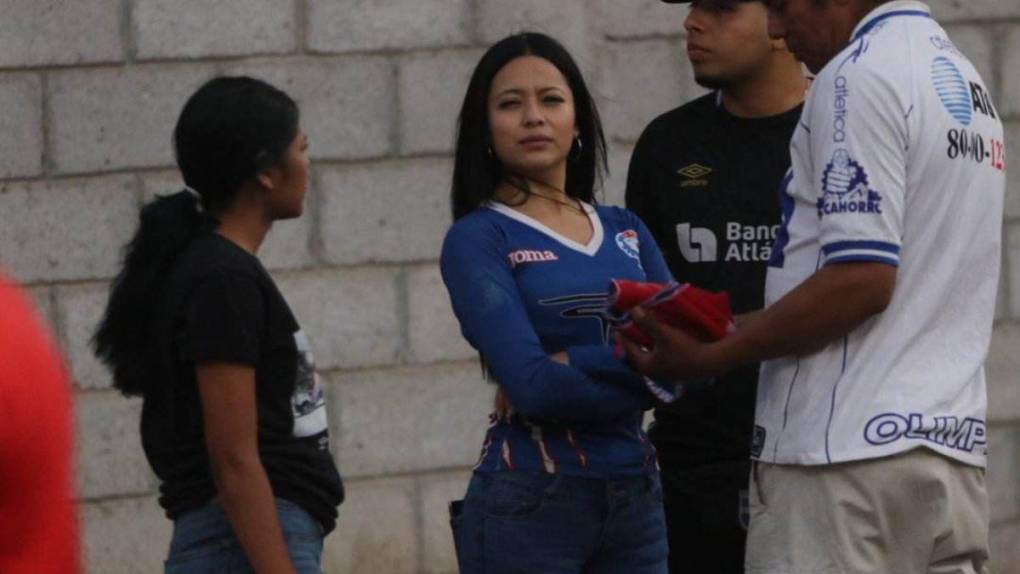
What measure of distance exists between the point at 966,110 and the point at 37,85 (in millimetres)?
3186

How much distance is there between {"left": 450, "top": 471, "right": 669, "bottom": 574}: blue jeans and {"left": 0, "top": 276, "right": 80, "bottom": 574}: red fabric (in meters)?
1.60

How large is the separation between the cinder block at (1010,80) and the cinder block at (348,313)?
1.90 m

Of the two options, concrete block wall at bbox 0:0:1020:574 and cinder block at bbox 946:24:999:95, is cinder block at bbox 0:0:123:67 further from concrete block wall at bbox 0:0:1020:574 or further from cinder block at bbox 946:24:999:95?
cinder block at bbox 946:24:999:95

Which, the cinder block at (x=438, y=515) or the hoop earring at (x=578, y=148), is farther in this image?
the cinder block at (x=438, y=515)

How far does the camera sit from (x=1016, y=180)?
6555 mm

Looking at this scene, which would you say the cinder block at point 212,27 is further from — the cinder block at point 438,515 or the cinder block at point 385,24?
the cinder block at point 438,515

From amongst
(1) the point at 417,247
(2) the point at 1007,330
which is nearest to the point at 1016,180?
(2) the point at 1007,330

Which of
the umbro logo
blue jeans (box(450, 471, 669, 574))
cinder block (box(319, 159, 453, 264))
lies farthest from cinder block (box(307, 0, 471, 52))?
blue jeans (box(450, 471, 669, 574))

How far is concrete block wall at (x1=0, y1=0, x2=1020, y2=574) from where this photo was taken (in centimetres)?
596

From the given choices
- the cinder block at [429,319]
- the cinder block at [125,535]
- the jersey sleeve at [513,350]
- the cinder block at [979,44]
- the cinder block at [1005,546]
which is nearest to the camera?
the jersey sleeve at [513,350]

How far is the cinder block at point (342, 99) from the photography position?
19.9 feet

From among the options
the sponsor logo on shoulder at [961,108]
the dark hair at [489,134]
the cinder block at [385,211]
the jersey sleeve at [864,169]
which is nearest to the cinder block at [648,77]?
the cinder block at [385,211]

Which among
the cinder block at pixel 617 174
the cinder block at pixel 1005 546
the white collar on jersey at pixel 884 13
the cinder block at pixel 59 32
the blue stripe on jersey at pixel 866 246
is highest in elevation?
the white collar on jersey at pixel 884 13

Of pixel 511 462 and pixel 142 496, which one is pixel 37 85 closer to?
pixel 142 496
